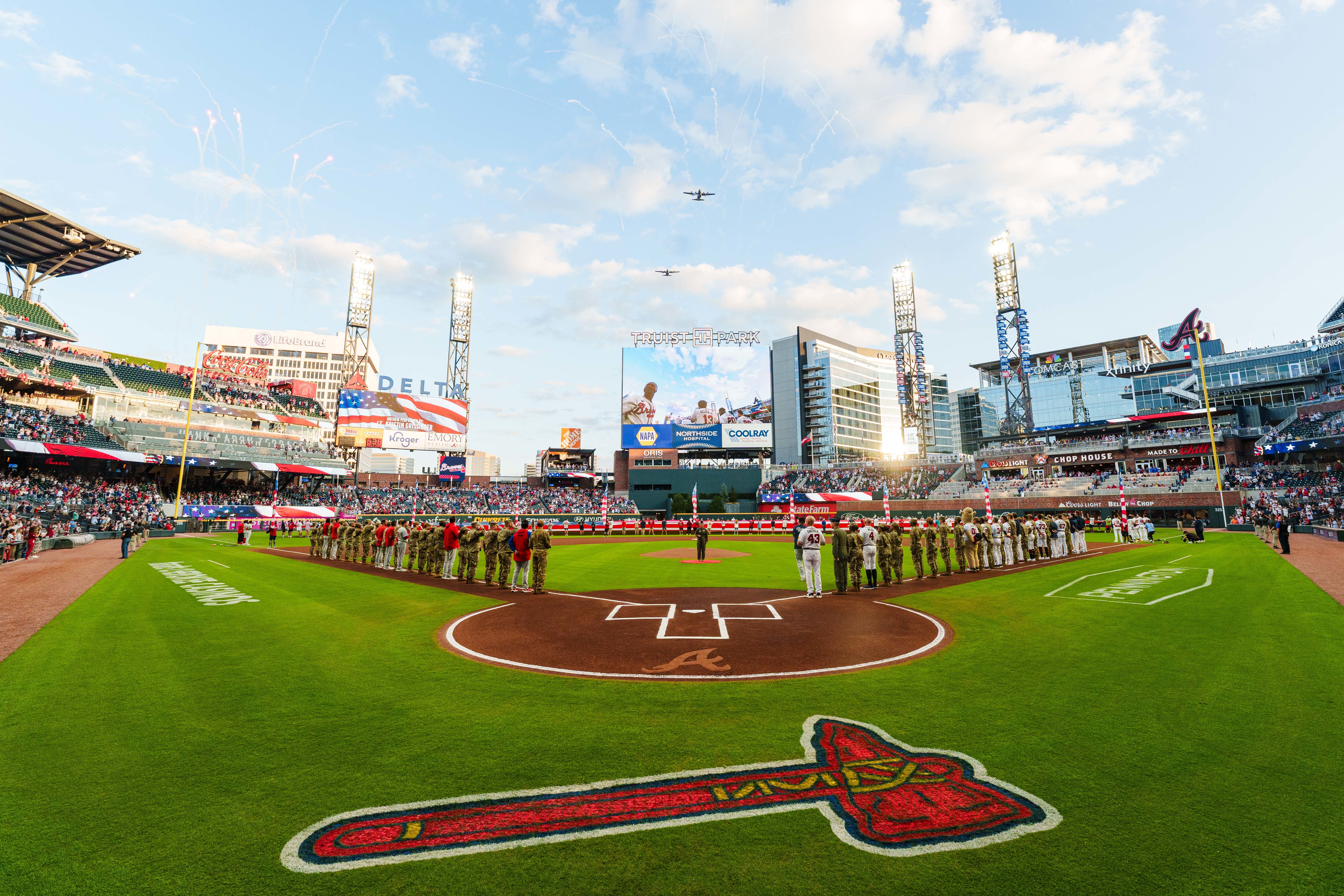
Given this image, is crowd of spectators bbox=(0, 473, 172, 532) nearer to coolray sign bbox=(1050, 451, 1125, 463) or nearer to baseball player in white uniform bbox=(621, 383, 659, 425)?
baseball player in white uniform bbox=(621, 383, 659, 425)

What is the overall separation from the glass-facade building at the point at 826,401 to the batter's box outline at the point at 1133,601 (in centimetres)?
9721

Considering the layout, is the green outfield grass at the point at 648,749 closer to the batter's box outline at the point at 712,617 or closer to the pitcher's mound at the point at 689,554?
the batter's box outline at the point at 712,617

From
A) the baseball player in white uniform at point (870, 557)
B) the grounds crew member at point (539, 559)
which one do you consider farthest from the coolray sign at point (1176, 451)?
the grounds crew member at point (539, 559)

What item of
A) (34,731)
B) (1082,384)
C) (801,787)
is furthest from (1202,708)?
(1082,384)

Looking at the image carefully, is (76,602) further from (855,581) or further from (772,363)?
(772,363)

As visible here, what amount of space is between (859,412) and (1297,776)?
5158 inches

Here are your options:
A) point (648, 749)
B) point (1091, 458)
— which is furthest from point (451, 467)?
point (1091, 458)

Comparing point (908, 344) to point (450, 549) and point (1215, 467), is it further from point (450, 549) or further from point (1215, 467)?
point (450, 549)

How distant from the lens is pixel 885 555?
18891 mm

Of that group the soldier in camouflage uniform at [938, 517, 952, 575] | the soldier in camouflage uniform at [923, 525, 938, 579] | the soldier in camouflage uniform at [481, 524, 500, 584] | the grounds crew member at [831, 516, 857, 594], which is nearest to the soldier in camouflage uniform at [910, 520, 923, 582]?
the soldier in camouflage uniform at [923, 525, 938, 579]

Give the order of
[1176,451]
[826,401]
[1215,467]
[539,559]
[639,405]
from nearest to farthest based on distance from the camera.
Result: 1. [539,559]
2. [1215,467]
3. [1176,451]
4. [639,405]
5. [826,401]

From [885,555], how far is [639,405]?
2289 inches

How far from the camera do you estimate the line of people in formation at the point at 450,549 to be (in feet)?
58.1

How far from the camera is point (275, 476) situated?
64.3 meters
